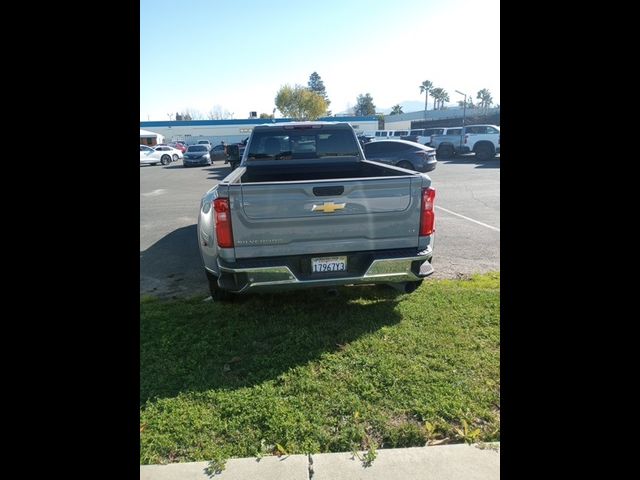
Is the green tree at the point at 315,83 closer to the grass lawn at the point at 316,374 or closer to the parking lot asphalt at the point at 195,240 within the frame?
the parking lot asphalt at the point at 195,240

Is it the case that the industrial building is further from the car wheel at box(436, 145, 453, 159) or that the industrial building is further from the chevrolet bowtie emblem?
the chevrolet bowtie emblem

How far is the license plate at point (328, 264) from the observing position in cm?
365

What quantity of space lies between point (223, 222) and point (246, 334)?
110 centimetres

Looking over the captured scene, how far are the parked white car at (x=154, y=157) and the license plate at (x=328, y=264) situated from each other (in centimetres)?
3285

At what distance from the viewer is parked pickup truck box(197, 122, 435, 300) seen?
346cm

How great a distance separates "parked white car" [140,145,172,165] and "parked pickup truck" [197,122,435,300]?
1273 inches

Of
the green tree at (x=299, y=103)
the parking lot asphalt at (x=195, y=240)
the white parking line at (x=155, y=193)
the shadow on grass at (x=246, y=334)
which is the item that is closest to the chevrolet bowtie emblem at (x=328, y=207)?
the shadow on grass at (x=246, y=334)

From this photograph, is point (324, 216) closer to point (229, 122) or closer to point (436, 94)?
point (229, 122)

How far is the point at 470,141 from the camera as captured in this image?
87.0 ft

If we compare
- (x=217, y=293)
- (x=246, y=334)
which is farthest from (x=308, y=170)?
(x=246, y=334)

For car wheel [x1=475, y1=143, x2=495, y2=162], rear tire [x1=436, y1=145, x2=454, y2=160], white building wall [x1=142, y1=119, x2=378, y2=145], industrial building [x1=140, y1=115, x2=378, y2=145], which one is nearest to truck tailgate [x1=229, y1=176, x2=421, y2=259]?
car wheel [x1=475, y1=143, x2=495, y2=162]
